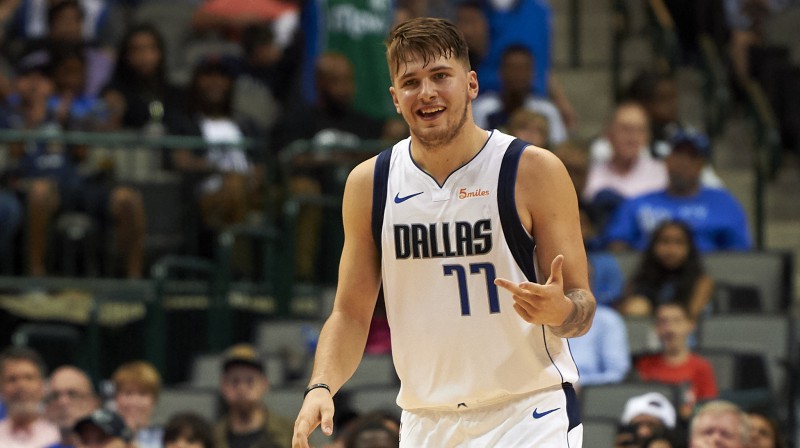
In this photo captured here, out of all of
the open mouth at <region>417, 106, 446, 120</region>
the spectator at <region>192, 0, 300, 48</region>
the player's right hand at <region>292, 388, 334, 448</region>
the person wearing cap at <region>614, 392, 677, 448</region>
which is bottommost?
the person wearing cap at <region>614, 392, 677, 448</region>

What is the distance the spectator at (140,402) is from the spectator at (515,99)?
3.64 meters

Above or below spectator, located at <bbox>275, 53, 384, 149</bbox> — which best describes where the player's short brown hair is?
below

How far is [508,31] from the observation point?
13.9 meters

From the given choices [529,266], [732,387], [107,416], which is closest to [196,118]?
[107,416]

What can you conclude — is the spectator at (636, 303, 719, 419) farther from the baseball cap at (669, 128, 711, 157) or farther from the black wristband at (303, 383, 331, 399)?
the black wristband at (303, 383, 331, 399)

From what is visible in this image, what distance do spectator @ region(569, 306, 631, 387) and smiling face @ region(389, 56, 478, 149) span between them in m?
5.19

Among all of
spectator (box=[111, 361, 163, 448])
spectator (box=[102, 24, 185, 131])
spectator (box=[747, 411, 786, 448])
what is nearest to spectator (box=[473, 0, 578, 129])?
spectator (box=[102, 24, 185, 131])

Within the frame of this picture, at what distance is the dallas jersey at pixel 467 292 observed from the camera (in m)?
5.42

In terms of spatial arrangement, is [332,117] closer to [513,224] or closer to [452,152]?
[452,152]

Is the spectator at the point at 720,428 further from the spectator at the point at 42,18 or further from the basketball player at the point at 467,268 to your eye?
the spectator at the point at 42,18

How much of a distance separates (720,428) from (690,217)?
3648 millimetres

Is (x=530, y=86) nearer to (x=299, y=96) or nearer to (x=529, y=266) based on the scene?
(x=299, y=96)

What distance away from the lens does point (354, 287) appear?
5730mm

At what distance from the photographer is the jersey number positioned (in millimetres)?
5422
